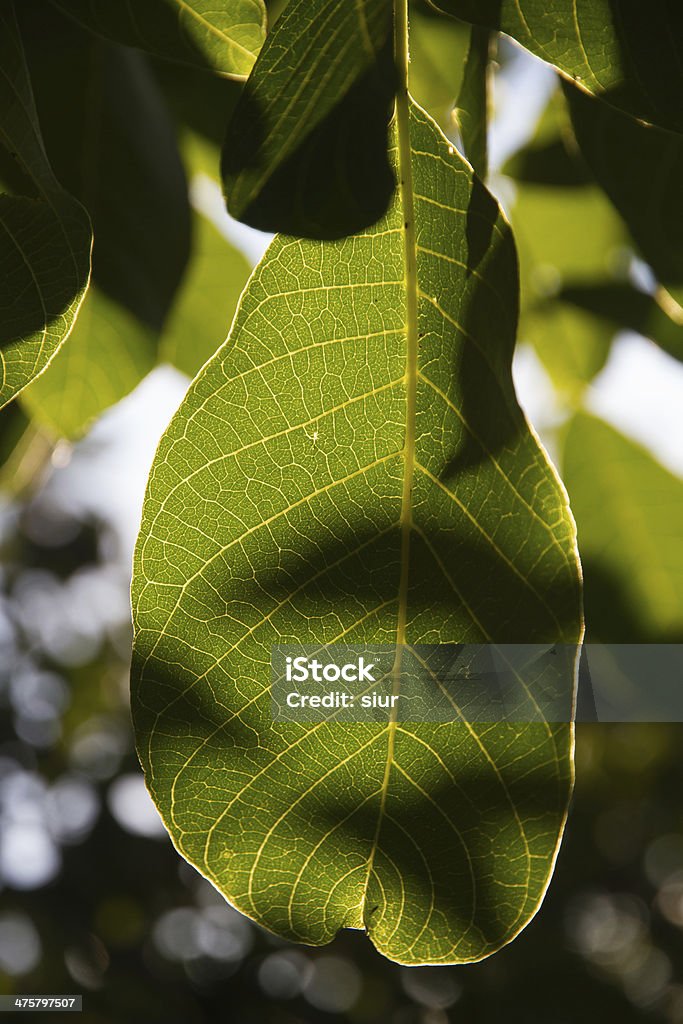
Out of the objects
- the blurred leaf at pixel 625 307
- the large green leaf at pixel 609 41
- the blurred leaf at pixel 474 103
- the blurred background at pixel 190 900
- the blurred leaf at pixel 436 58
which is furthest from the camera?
the blurred background at pixel 190 900

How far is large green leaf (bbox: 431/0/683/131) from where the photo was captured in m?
0.51

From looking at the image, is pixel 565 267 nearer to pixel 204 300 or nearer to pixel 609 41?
pixel 204 300

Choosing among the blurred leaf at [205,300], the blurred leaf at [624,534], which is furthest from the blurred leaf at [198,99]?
the blurred leaf at [624,534]

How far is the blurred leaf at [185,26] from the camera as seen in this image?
0.59 metres

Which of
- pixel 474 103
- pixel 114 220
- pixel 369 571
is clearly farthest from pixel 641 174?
pixel 114 220

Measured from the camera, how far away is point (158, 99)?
1053mm

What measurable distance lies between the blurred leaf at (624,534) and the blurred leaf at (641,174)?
0.42 metres

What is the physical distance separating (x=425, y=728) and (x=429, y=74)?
0.68 m

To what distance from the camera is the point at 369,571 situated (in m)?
0.64

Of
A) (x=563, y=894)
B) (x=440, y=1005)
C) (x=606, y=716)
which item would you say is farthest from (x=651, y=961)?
(x=606, y=716)

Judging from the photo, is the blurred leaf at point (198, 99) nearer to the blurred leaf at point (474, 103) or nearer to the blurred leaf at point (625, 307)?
the blurred leaf at point (474, 103)

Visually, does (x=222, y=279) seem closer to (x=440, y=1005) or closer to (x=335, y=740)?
(x=335, y=740)

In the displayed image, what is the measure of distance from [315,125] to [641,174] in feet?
1.15

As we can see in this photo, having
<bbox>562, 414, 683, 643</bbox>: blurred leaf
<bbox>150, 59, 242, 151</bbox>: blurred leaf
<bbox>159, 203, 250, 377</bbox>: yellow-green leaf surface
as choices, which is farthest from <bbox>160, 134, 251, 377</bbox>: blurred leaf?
<bbox>562, 414, 683, 643</bbox>: blurred leaf
